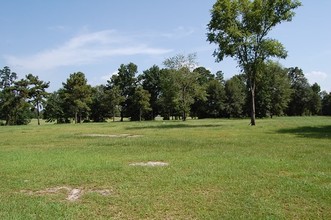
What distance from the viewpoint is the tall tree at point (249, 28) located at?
4038 cm

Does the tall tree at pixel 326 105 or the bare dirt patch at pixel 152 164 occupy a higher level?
the tall tree at pixel 326 105

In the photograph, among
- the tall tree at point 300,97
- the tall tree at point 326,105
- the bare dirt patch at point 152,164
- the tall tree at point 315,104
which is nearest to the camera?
the bare dirt patch at point 152,164

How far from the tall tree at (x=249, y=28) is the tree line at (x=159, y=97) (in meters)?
27.8

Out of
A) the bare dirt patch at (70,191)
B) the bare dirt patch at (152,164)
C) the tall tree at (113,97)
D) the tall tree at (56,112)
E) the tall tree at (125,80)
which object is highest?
the tall tree at (125,80)

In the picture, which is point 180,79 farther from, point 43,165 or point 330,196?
point 330,196

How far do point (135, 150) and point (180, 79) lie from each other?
51901 mm

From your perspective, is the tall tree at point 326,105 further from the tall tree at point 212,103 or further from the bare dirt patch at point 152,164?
the bare dirt patch at point 152,164

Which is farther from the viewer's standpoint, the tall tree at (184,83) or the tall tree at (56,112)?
A: the tall tree at (56,112)

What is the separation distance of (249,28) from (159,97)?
6038 centimetres

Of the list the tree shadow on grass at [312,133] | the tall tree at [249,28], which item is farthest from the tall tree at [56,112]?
the tree shadow on grass at [312,133]

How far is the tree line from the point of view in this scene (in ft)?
243

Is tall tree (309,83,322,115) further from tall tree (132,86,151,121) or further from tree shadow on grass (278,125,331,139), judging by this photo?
tree shadow on grass (278,125,331,139)

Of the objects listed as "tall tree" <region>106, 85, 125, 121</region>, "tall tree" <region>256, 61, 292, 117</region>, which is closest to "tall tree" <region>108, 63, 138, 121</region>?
"tall tree" <region>106, 85, 125, 121</region>

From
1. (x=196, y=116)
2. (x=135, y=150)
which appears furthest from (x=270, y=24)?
(x=196, y=116)
